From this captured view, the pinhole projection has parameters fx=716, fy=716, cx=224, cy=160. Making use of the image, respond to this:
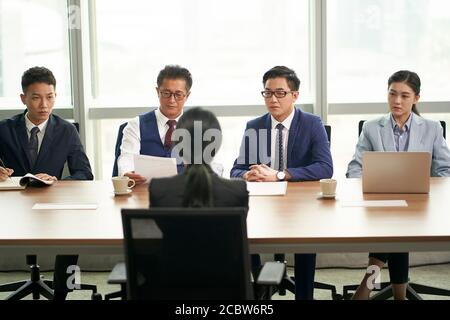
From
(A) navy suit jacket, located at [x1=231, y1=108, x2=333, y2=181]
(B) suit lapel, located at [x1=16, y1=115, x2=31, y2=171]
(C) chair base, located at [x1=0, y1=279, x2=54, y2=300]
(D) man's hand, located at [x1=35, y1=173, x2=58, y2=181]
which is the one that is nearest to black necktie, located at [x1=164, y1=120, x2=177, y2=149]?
(A) navy suit jacket, located at [x1=231, y1=108, x2=333, y2=181]

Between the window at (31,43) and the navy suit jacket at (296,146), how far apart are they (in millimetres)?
1798

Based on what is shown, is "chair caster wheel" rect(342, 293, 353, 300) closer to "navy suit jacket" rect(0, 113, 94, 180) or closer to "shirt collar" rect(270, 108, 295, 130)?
"shirt collar" rect(270, 108, 295, 130)

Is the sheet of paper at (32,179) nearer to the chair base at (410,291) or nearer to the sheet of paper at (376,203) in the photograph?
the sheet of paper at (376,203)

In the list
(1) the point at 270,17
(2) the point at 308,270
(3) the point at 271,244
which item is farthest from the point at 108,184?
(1) the point at 270,17

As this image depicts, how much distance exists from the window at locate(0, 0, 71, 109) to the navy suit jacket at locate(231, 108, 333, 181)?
180 centimetres

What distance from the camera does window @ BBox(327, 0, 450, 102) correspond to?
522 centimetres

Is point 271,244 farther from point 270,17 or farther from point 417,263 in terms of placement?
point 270,17

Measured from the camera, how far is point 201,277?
225cm

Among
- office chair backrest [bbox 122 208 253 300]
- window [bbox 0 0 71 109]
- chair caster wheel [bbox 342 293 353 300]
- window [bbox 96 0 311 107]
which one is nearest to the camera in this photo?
office chair backrest [bbox 122 208 253 300]

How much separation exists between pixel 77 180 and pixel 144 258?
1.84m

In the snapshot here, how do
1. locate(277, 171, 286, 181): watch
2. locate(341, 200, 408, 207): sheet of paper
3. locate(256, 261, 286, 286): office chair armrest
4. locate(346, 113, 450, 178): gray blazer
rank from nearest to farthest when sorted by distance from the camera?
1. locate(256, 261, 286, 286): office chair armrest
2. locate(341, 200, 408, 207): sheet of paper
3. locate(277, 171, 286, 181): watch
4. locate(346, 113, 450, 178): gray blazer

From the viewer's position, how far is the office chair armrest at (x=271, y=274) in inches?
95.1

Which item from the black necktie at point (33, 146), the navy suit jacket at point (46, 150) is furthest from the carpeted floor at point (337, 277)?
the black necktie at point (33, 146)

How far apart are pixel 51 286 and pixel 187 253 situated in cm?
221
